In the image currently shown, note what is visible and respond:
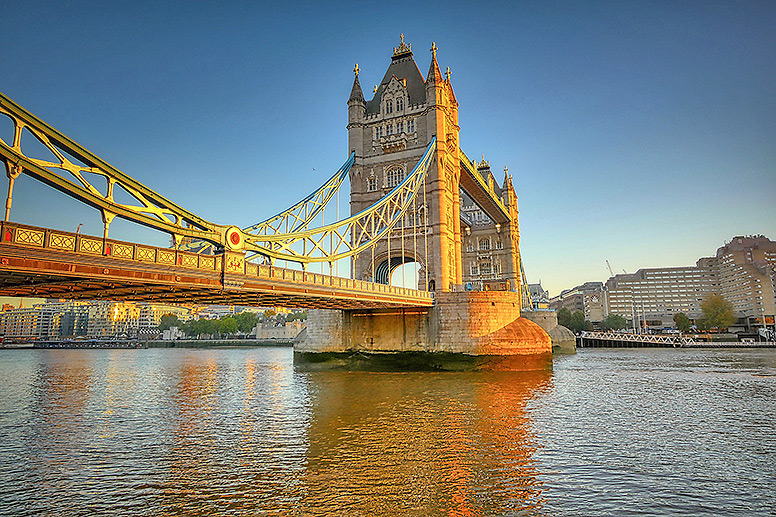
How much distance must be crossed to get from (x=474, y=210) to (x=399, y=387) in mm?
46644

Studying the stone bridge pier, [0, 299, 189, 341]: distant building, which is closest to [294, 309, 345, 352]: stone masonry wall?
the stone bridge pier

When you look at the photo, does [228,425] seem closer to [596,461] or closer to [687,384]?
[596,461]

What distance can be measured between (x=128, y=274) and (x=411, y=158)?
28.3 m

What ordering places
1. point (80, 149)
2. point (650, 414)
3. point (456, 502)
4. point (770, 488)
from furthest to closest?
point (650, 414)
point (80, 149)
point (770, 488)
point (456, 502)

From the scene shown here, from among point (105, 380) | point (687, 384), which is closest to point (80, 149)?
point (105, 380)

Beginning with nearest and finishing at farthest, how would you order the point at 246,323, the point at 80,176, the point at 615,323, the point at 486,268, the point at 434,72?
the point at 80,176 < the point at 434,72 < the point at 486,268 < the point at 246,323 < the point at 615,323

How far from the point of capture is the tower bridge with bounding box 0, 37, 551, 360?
12.2 metres

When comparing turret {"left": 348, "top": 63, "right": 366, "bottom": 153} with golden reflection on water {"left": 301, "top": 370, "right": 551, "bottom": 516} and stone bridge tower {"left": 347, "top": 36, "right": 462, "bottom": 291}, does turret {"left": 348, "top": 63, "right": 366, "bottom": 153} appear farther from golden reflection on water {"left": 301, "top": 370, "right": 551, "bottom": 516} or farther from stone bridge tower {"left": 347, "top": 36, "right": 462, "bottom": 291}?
golden reflection on water {"left": 301, "top": 370, "right": 551, "bottom": 516}

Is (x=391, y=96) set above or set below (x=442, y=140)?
above

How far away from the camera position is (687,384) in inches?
995

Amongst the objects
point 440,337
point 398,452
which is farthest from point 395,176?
point 398,452

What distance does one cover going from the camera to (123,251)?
13.4 meters

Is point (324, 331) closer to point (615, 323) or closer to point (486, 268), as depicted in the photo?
point (486, 268)

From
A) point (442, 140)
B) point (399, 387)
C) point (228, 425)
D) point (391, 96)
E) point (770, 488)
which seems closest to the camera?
point (770, 488)
